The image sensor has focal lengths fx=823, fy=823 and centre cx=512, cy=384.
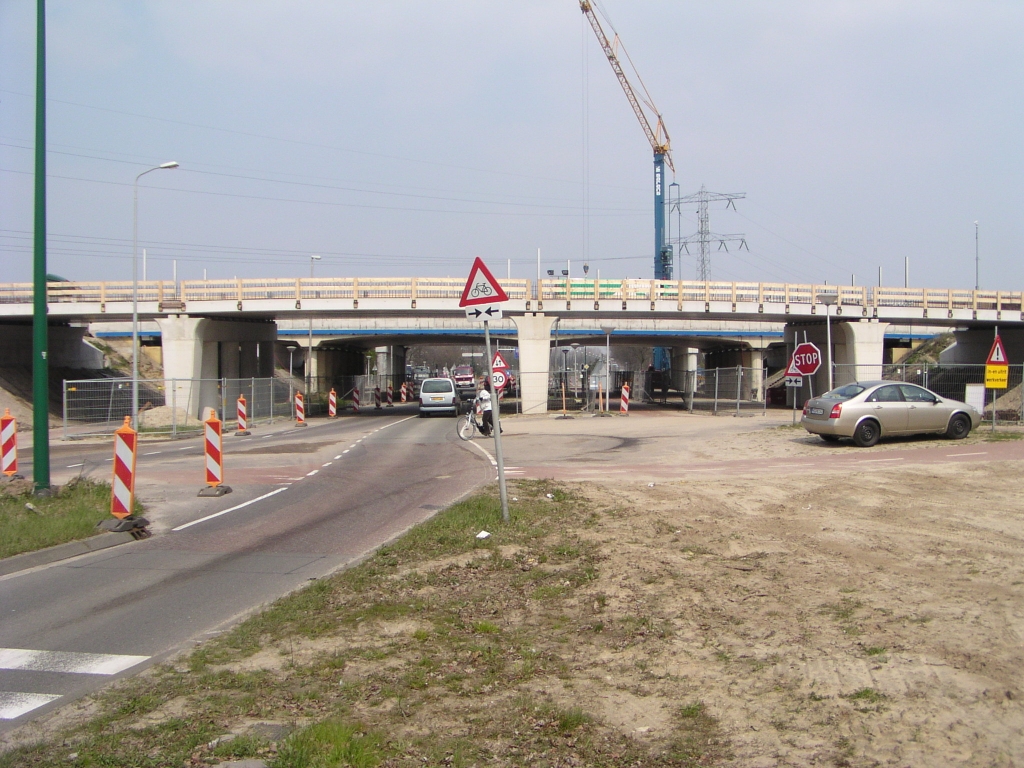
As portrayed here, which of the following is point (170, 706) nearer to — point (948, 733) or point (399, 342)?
point (948, 733)

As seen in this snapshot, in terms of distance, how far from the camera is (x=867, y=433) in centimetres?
1925

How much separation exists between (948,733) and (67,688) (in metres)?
5.01

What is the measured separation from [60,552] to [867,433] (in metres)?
16.7

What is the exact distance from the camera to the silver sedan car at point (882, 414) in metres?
A: 19.2

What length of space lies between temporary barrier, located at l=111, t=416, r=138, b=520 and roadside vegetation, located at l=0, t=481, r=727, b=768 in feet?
15.1

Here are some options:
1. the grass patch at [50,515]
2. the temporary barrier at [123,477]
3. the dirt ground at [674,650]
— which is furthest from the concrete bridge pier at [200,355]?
the dirt ground at [674,650]

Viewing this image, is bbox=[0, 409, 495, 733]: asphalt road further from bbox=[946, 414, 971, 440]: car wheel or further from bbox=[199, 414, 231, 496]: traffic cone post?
bbox=[946, 414, 971, 440]: car wheel

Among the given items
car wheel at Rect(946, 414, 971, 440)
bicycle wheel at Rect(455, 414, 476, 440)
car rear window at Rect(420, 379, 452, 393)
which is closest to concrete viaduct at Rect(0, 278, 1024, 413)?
car rear window at Rect(420, 379, 452, 393)

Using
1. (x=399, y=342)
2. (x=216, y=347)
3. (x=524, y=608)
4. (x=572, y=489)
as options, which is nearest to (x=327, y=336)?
(x=399, y=342)

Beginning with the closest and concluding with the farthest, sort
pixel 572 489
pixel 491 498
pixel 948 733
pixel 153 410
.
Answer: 1. pixel 948 733
2. pixel 491 498
3. pixel 572 489
4. pixel 153 410

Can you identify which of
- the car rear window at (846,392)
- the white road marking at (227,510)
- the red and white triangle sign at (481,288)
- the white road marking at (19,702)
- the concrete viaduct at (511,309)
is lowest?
the white road marking at (227,510)

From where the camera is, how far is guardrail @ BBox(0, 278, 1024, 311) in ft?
122

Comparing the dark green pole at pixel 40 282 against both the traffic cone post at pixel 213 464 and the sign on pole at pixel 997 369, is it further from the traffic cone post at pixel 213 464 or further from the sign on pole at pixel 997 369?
the sign on pole at pixel 997 369

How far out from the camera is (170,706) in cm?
466
